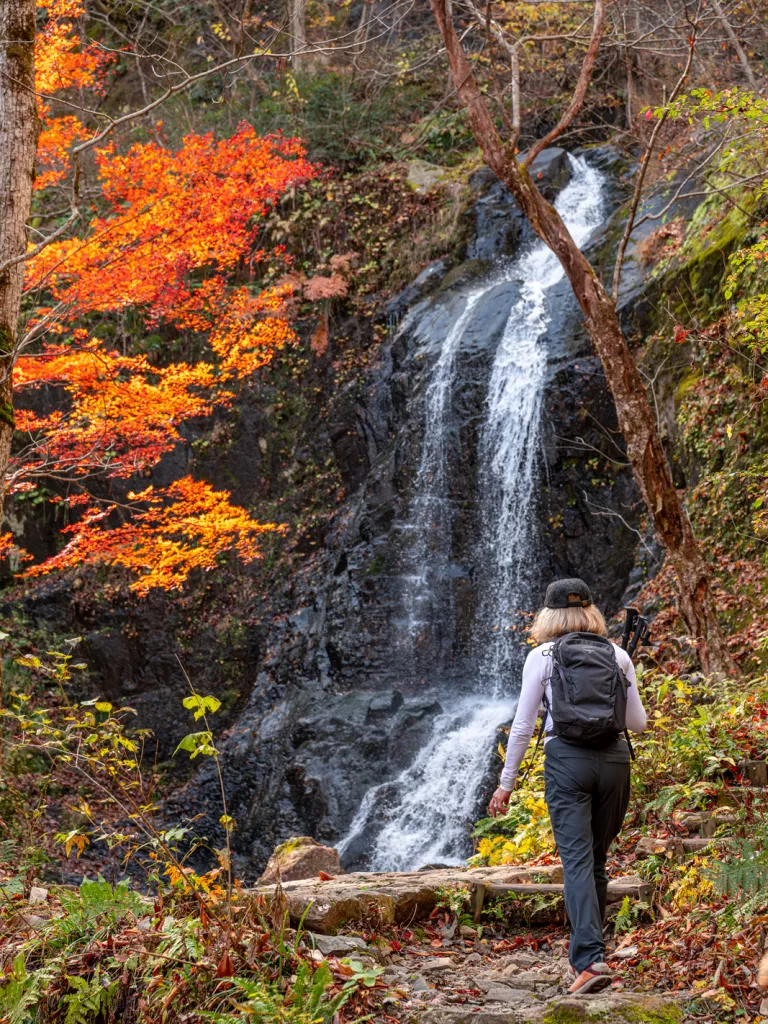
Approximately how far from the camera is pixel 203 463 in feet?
53.1

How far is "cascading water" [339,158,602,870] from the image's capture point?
9.66 metres

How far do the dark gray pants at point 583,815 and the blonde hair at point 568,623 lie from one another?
42 cm

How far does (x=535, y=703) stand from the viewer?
10.8 ft

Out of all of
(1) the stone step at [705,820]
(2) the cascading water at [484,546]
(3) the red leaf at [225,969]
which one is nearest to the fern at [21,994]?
(3) the red leaf at [225,969]

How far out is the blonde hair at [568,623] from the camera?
10.8 ft

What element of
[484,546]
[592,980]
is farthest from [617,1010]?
[484,546]

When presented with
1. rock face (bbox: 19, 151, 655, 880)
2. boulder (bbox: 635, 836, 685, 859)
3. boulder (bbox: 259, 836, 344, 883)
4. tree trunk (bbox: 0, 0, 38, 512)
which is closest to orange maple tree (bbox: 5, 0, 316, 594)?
rock face (bbox: 19, 151, 655, 880)

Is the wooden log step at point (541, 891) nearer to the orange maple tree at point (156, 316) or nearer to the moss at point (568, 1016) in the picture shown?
the moss at point (568, 1016)

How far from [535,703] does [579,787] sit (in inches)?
13.9

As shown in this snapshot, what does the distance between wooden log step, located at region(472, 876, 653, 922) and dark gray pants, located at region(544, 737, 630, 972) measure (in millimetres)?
931

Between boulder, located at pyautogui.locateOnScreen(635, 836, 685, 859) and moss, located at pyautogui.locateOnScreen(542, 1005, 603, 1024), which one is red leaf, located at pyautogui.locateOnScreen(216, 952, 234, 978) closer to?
moss, located at pyautogui.locateOnScreen(542, 1005, 603, 1024)

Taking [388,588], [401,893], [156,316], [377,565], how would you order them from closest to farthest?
[401,893] → [388,588] → [377,565] → [156,316]

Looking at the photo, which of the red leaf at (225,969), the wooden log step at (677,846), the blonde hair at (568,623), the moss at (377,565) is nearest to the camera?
the red leaf at (225,969)

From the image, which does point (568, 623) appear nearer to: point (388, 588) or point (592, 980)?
point (592, 980)
